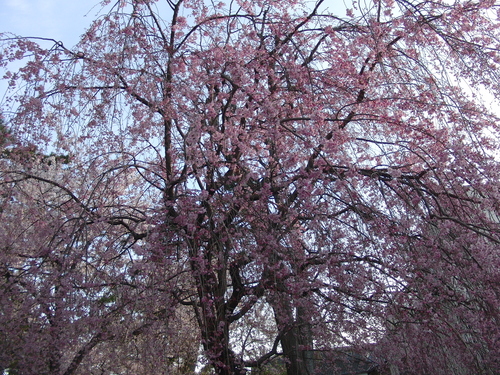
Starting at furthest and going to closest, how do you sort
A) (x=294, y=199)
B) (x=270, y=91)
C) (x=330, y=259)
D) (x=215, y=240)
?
(x=270, y=91), (x=294, y=199), (x=215, y=240), (x=330, y=259)

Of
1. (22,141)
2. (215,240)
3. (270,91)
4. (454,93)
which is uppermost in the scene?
(270,91)

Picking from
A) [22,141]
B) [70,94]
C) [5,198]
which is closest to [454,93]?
[70,94]

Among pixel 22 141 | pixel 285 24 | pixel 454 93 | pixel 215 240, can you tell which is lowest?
pixel 215 240

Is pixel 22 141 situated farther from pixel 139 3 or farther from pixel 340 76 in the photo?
pixel 340 76

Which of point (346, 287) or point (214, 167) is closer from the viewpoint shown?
point (346, 287)

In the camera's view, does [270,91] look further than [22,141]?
Yes

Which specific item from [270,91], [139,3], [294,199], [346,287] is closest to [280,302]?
[346,287]

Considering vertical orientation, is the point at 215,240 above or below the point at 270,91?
below

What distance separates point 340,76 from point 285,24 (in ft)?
2.54

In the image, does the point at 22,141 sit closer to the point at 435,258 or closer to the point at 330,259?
the point at 330,259

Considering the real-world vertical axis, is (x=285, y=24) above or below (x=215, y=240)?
above

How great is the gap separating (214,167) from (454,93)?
82.0 inches

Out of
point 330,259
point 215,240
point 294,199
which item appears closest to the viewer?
point 330,259

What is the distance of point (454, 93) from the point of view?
12.1 feet
